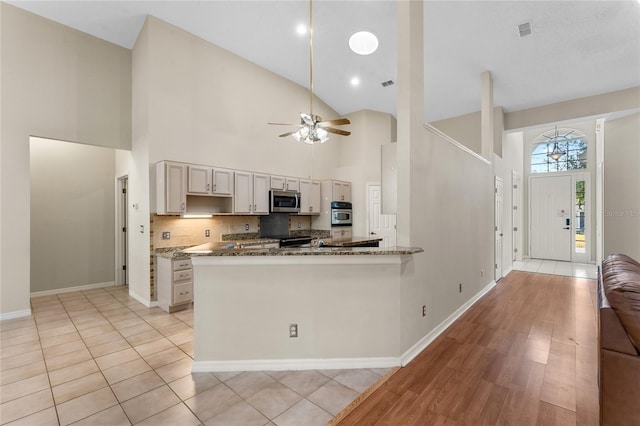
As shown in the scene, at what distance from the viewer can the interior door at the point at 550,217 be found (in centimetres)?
757

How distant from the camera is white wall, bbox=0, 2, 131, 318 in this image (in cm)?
375

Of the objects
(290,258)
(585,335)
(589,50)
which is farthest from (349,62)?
(585,335)

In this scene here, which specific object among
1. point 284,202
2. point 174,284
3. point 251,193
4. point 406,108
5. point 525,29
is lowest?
point 174,284

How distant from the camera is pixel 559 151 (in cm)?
767

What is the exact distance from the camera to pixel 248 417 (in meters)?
1.88

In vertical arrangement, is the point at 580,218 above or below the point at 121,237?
above

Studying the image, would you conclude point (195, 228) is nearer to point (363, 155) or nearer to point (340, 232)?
point (340, 232)

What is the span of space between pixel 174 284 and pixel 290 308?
2.39 m

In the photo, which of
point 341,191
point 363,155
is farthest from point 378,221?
point 363,155

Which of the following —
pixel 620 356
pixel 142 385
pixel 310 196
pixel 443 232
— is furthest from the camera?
pixel 310 196

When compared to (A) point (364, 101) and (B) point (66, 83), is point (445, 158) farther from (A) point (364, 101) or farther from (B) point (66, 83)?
(B) point (66, 83)

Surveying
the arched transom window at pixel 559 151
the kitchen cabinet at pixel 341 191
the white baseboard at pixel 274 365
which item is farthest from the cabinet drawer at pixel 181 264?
the arched transom window at pixel 559 151

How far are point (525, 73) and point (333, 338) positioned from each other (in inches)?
207

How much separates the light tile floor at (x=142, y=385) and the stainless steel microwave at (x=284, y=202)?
Answer: 267cm
